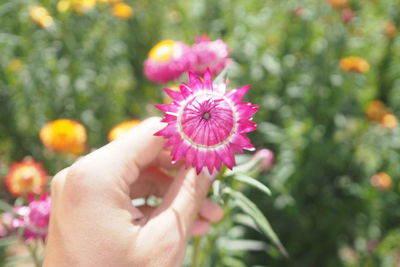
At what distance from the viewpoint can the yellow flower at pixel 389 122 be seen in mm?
2312

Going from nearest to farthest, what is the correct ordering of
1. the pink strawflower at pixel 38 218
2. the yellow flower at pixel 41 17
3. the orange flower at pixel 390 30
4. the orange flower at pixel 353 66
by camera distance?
the pink strawflower at pixel 38 218, the orange flower at pixel 353 66, the yellow flower at pixel 41 17, the orange flower at pixel 390 30

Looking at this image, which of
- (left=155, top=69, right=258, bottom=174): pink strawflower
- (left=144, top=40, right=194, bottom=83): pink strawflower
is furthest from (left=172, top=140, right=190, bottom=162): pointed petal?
(left=144, top=40, right=194, bottom=83): pink strawflower

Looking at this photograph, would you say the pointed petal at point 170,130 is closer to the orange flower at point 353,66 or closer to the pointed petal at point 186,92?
the pointed petal at point 186,92

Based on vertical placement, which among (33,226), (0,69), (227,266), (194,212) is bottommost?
(227,266)

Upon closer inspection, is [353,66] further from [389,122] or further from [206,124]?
[206,124]

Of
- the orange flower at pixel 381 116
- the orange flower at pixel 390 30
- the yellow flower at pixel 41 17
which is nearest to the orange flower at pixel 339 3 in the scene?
the orange flower at pixel 390 30

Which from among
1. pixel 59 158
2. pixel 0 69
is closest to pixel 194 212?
pixel 59 158

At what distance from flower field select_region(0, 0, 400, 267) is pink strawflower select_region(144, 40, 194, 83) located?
27mm

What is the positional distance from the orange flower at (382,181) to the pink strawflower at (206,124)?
1447 mm

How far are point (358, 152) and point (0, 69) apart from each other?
215 centimetres

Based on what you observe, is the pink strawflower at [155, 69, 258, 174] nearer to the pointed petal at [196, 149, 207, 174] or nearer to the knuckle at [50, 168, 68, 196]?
the pointed petal at [196, 149, 207, 174]

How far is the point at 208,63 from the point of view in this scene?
1485mm

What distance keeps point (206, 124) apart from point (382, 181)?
1518mm

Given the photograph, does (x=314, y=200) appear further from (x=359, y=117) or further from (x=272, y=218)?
(x=359, y=117)
